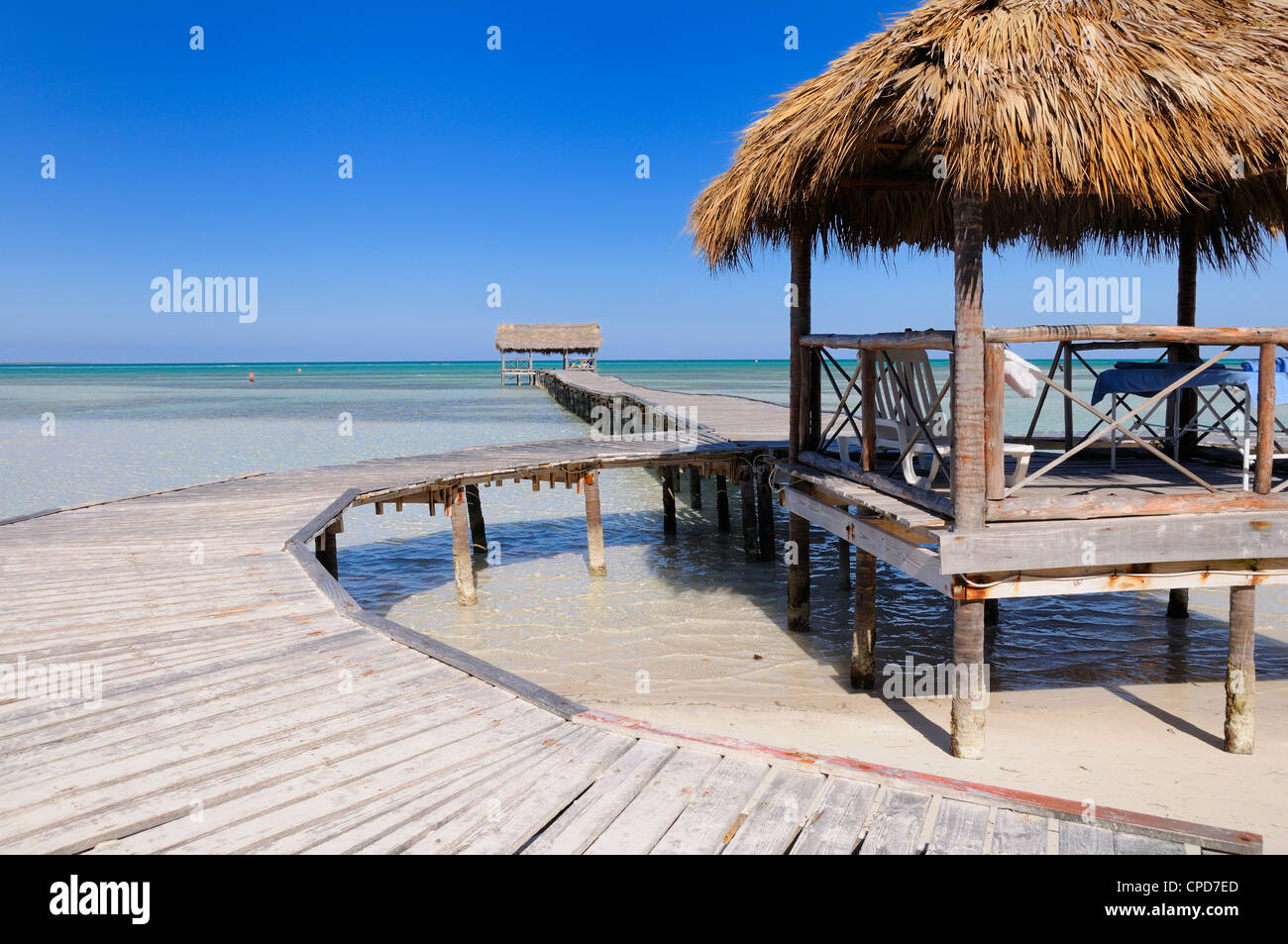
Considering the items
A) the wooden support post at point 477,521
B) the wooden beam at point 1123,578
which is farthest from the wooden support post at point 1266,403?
the wooden support post at point 477,521

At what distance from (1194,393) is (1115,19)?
385 cm

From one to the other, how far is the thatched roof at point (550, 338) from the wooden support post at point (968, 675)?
38.1 metres

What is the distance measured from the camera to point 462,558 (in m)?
8.45

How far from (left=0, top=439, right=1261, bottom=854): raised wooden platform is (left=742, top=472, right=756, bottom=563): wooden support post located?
6166mm

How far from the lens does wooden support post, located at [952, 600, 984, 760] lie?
15.1 feet

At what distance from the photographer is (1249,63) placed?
4.59 meters

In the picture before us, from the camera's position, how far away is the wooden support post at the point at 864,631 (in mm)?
6047

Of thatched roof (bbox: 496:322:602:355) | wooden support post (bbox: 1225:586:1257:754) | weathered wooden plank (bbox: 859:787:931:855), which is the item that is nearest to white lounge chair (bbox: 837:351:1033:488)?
wooden support post (bbox: 1225:586:1257:754)

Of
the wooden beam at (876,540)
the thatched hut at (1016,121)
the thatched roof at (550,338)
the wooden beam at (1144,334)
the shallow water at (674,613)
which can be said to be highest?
the thatched roof at (550,338)

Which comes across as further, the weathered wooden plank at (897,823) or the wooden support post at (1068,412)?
the wooden support post at (1068,412)

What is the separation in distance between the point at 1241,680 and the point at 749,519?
5573mm

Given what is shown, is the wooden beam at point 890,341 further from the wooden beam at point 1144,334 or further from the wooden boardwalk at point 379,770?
the wooden boardwalk at point 379,770

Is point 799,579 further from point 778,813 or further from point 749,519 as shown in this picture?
point 778,813

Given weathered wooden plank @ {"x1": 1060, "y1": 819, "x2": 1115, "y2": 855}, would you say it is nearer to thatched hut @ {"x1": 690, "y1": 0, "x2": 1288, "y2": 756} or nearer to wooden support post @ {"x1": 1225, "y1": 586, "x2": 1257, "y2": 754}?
thatched hut @ {"x1": 690, "y1": 0, "x2": 1288, "y2": 756}
